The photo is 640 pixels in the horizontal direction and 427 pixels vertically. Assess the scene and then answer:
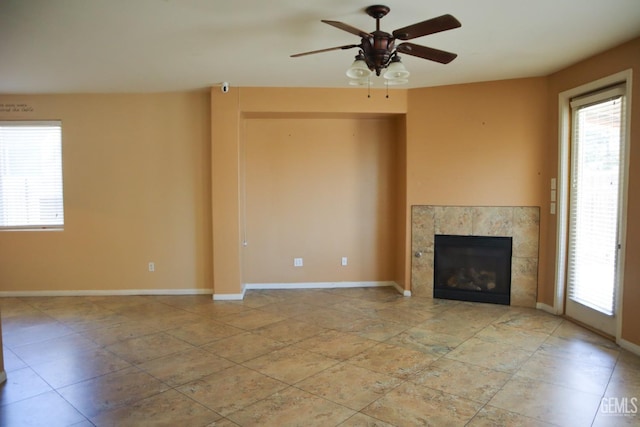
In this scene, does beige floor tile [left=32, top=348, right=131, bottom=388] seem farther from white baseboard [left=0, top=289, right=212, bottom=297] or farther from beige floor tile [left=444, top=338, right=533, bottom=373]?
beige floor tile [left=444, top=338, right=533, bottom=373]

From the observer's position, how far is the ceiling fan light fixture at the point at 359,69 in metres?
2.82

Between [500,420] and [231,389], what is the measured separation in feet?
5.77

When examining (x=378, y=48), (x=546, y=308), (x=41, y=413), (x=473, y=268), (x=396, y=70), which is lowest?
(x=41, y=413)

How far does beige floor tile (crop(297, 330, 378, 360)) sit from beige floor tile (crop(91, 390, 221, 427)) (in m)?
1.17

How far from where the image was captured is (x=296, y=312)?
14.8ft

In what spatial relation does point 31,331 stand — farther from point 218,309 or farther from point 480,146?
point 480,146

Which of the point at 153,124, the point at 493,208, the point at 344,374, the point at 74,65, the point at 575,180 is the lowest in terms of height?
the point at 344,374

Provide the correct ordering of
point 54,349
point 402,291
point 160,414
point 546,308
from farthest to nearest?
point 402,291 → point 546,308 → point 54,349 → point 160,414

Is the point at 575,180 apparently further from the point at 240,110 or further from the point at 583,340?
the point at 240,110

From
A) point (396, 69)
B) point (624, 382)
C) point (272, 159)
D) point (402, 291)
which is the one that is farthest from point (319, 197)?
point (624, 382)

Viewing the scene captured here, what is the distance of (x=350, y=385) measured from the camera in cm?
283

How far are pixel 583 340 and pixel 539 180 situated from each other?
Result: 6.01 ft

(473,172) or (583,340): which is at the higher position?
(473,172)

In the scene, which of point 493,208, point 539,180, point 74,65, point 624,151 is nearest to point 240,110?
point 74,65
